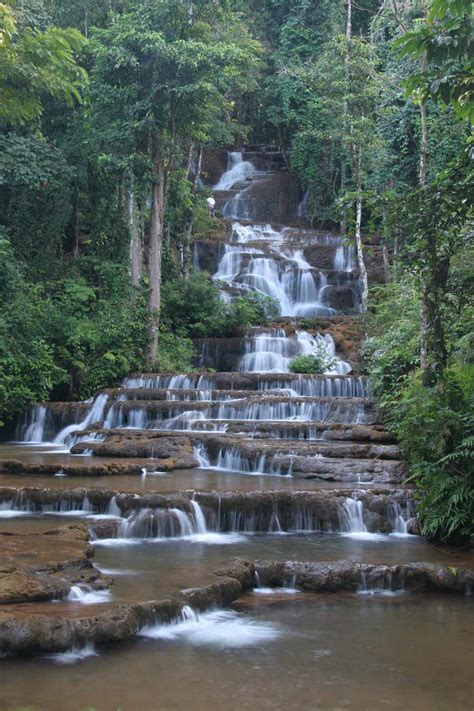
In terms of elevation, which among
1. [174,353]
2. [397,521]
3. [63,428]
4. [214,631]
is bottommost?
[214,631]

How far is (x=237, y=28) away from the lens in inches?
1093

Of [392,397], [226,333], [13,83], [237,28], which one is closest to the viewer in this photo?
[13,83]

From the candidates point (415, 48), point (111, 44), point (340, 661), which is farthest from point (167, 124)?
point (340, 661)

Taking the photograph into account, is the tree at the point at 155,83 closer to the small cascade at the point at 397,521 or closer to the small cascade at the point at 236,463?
the small cascade at the point at 236,463

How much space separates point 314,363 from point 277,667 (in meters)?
14.3

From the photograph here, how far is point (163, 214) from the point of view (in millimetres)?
22453

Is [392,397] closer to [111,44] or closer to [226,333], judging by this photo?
[226,333]

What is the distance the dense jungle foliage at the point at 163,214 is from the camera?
8.82m

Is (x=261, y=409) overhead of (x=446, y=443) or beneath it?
overhead

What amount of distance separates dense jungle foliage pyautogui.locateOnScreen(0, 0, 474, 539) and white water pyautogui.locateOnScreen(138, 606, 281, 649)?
10.6ft

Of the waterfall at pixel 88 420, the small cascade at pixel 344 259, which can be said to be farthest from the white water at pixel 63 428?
the small cascade at pixel 344 259

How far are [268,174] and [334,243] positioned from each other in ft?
31.6

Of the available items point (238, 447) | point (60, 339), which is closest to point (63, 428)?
point (60, 339)

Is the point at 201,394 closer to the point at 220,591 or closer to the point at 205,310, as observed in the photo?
the point at 205,310
